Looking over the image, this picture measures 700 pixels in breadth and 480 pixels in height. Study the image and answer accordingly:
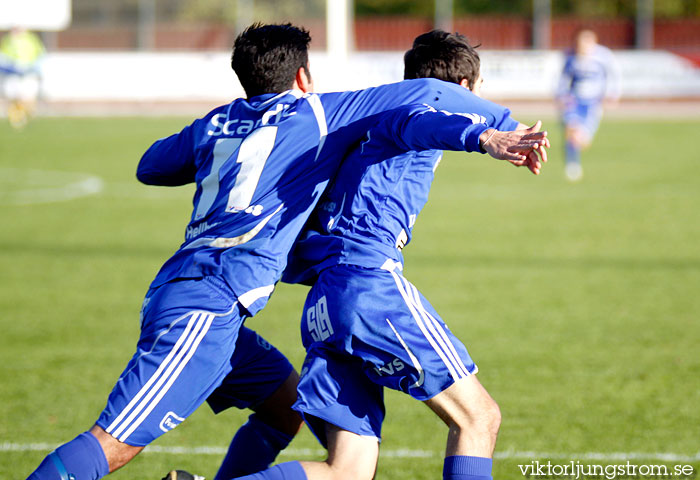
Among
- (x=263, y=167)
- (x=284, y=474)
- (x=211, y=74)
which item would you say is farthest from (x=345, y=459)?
(x=211, y=74)

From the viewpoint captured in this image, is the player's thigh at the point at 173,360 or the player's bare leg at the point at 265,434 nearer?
the player's thigh at the point at 173,360

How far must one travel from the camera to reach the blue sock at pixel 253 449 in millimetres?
3721

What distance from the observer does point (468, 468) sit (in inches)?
120

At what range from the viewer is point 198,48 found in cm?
3456

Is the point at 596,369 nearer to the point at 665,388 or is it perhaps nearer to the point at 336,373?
the point at 665,388

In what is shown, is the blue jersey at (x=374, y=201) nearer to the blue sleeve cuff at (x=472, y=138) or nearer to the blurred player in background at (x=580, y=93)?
the blue sleeve cuff at (x=472, y=138)

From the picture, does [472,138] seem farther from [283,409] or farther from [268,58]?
[283,409]

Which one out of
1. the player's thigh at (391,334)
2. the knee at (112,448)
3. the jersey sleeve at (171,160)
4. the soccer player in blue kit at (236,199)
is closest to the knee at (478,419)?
the player's thigh at (391,334)

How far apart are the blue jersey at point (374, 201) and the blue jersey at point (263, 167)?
0.22 ft

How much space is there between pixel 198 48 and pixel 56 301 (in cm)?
2792

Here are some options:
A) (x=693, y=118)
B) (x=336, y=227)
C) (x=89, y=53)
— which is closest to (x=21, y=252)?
(x=336, y=227)

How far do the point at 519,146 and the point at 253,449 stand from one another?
5.55ft

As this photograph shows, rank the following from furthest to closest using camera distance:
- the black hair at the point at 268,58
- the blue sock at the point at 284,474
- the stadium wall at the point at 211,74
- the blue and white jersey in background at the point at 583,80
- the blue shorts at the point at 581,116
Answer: the stadium wall at the point at 211,74 < the blue and white jersey in background at the point at 583,80 < the blue shorts at the point at 581,116 < the black hair at the point at 268,58 < the blue sock at the point at 284,474

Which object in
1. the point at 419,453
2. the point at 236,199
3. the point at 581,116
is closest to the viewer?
the point at 236,199
